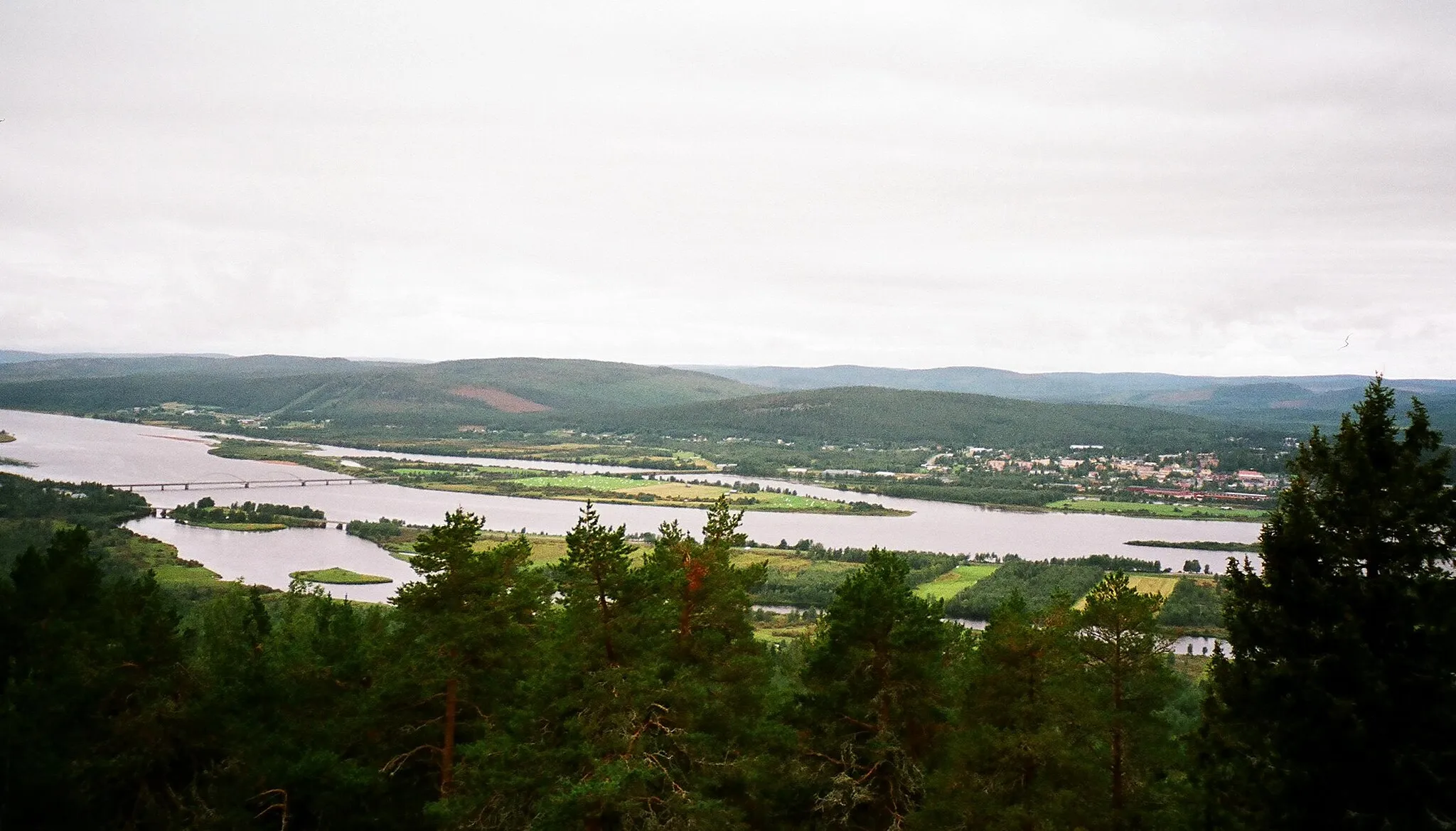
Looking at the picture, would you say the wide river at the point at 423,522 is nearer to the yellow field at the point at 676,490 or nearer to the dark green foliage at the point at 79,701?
the yellow field at the point at 676,490

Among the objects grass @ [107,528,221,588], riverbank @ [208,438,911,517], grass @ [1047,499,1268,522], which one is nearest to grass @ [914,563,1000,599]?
riverbank @ [208,438,911,517]

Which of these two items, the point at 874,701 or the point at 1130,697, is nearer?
the point at 1130,697

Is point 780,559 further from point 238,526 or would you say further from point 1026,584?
point 238,526

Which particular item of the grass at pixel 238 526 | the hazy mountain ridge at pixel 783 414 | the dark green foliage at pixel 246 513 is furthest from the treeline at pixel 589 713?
the hazy mountain ridge at pixel 783 414

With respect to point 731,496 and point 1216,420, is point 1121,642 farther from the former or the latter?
point 1216,420

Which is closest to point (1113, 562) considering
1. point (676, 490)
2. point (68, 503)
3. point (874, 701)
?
point (676, 490)

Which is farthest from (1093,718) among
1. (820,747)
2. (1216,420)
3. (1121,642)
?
(1216,420)
